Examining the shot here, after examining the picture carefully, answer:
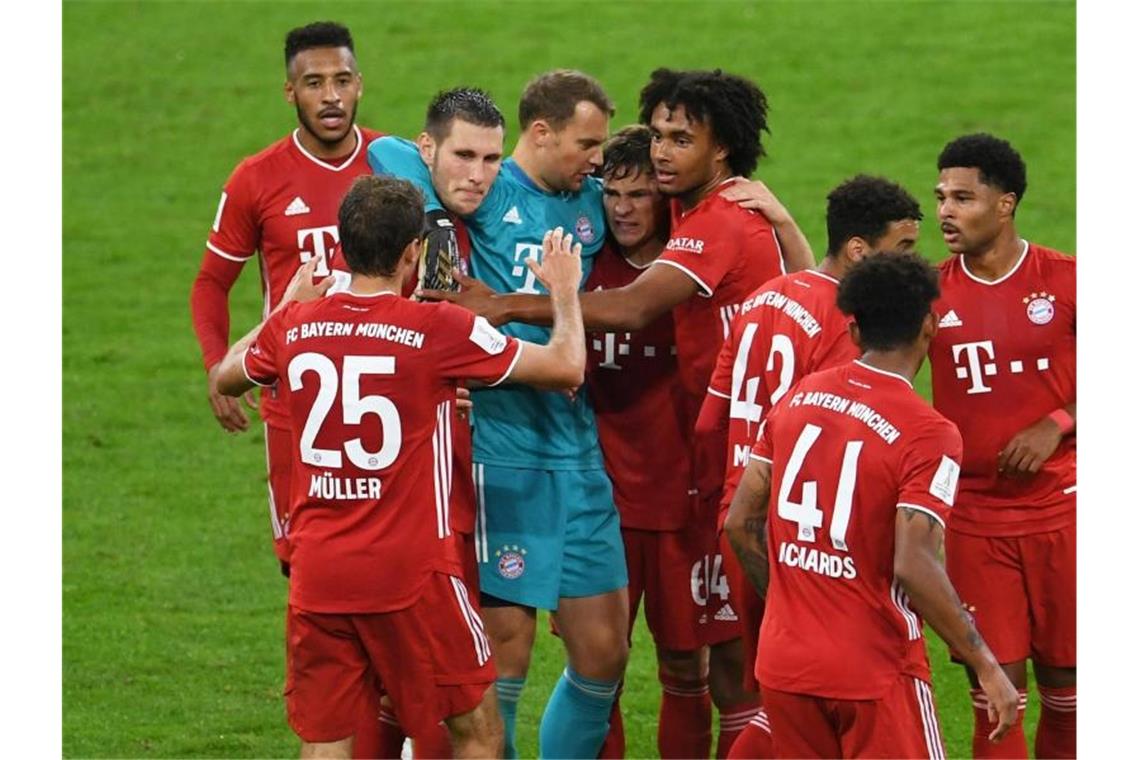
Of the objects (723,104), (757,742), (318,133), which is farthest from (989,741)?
(318,133)

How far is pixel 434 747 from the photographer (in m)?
7.03

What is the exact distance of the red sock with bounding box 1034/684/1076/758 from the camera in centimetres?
754

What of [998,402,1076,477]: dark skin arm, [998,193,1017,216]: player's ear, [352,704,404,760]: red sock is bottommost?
[352,704,404,760]: red sock

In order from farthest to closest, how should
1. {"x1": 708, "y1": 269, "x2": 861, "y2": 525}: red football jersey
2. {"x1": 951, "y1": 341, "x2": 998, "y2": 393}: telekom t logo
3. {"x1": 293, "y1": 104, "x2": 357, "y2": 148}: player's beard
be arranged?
1. {"x1": 293, "y1": 104, "x2": 357, "y2": 148}: player's beard
2. {"x1": 951, "y1": 341, "x2": 998, "y2": 393}: telekom t logo
3. {"x1": 708, "y1": 269, "x2": 861, "y2": 525}: red football jersey

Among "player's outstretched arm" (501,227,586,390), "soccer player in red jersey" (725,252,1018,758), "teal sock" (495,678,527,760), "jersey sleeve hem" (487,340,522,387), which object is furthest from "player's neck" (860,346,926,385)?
"teal sock" (495,678,527,760)

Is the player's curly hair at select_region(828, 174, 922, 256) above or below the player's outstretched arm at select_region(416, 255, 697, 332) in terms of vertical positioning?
above

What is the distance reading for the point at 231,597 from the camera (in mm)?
11555

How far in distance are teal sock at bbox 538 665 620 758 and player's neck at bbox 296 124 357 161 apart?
2512mm

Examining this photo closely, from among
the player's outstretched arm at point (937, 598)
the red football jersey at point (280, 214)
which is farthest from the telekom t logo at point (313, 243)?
the player's outstretched arm at point (937, 598)

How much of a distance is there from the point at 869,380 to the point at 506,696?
2279mm

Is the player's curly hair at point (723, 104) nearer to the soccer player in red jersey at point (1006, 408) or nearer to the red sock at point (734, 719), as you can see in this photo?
the soccer player in red jersey at point (1006, 408)

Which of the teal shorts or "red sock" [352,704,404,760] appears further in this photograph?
"red sock" [352,704,404,760]

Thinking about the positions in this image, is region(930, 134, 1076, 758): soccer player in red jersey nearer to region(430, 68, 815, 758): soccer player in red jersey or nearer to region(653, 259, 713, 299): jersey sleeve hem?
region(430, 68, 815, 758): soccer player in red jersey

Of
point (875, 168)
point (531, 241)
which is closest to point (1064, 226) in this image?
point (875, 168)
